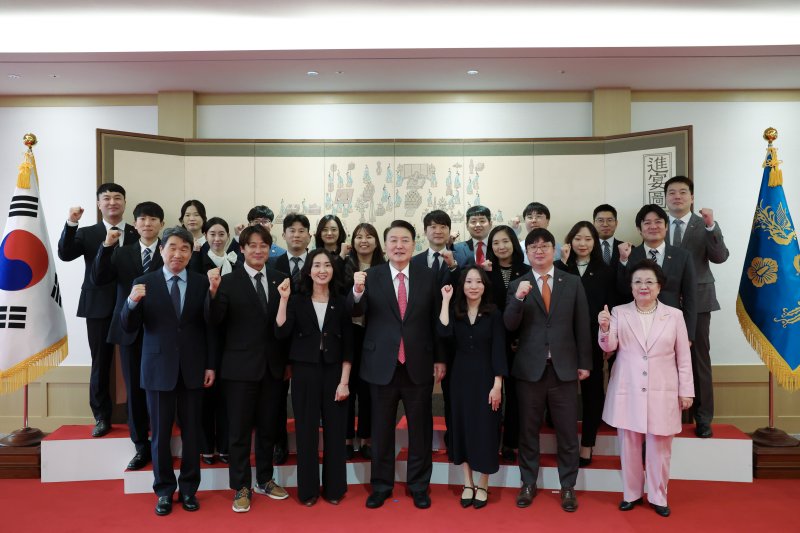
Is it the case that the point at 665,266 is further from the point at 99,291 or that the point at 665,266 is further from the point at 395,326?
the point at 99,291

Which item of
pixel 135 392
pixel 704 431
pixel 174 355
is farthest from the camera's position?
pixel 704 431

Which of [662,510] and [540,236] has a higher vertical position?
[540,236]

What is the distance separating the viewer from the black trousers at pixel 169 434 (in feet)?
12.2

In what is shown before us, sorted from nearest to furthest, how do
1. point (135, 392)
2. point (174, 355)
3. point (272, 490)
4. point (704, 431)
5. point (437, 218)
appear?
point (174, 355)
point (272, 490)
point (135, 392)
point (437, 218)
point (704, 431)

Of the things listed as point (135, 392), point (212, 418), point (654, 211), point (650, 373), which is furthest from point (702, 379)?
point (135, 392)

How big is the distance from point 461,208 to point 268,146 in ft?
6.85

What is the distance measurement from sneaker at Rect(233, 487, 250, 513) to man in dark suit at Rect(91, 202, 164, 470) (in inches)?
35.3

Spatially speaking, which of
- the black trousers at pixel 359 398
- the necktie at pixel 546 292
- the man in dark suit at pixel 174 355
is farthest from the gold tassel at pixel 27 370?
the necktie at pixel 546 292

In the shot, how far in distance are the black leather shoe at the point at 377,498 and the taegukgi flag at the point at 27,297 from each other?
269 centimetres

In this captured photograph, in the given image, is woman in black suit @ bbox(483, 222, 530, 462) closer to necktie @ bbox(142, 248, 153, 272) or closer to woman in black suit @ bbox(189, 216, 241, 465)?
woman in black suit @ bbox(189, 216, 241, 465)

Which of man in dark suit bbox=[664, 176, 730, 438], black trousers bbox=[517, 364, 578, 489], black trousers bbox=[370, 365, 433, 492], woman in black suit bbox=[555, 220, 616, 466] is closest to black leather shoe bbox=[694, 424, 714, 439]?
man in dark suit bbox=[664, 176, 730, 438]

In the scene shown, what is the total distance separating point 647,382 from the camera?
3711 millimetres

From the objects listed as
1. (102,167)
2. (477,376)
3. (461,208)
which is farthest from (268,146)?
(477,376)

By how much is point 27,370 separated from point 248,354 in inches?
80.4
